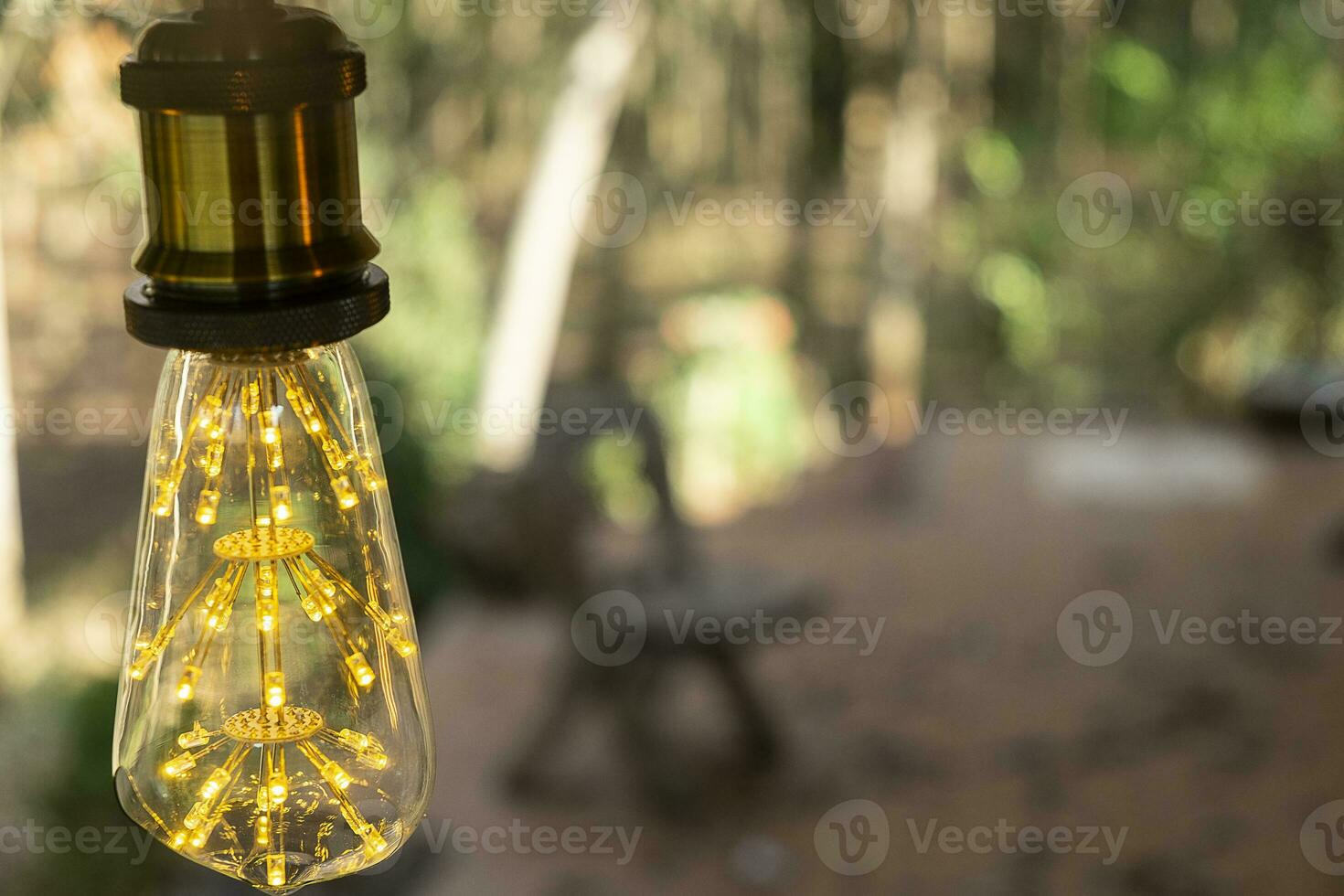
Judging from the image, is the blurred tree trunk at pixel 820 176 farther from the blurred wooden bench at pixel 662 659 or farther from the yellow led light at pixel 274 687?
the yellow led light at pixel 274 687

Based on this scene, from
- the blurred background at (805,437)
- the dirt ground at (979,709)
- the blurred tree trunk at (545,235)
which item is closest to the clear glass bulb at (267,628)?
the blurred background at (805,437)

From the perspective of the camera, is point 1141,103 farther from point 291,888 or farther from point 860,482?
point 291,888

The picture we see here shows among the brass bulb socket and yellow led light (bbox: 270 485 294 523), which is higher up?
the brass bulb socket

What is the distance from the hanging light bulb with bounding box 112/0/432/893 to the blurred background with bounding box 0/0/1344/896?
6.42 ft

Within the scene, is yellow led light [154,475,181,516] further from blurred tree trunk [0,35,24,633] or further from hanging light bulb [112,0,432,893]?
blurred tree trunk [0,35,24,633]

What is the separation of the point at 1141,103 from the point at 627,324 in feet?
8.92

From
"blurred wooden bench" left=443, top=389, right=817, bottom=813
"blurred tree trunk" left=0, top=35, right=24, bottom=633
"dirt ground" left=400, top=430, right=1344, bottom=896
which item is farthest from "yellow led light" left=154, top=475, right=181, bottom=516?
"blurred tree trunk" left=0, top=35, right=24, bottom=633

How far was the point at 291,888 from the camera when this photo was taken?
2.76ft

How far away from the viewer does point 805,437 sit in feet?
22.9

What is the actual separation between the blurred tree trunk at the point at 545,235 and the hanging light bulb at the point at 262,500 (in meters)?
4.87

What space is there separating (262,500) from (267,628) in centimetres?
7

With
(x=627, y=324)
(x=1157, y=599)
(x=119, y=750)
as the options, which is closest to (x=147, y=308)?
(x=119, y=750)

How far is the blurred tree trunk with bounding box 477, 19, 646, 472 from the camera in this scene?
19.0ft

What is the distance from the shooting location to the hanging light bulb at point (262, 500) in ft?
2.37
